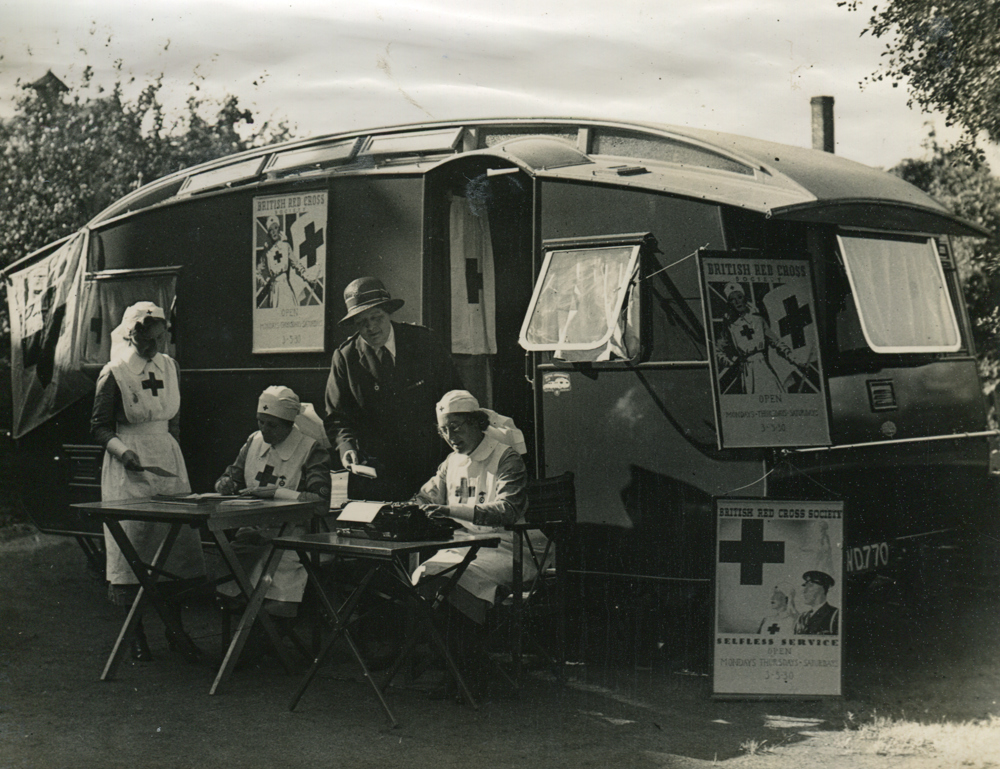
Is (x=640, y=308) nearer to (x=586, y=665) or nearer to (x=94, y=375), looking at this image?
(x=586, y=665)

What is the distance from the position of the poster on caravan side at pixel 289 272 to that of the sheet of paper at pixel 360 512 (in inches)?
76.8

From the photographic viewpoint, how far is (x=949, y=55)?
598 centimetres

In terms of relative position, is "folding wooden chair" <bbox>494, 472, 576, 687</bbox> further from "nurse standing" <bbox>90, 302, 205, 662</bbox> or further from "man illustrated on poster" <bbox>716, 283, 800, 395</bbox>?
"nurse standing" <bbox>90, 302, 205, 662</bbox>

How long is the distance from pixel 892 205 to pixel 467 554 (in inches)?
117

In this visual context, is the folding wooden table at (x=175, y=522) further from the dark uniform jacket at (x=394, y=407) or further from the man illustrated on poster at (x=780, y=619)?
the man illustrated on poster at (x=780, y=619)

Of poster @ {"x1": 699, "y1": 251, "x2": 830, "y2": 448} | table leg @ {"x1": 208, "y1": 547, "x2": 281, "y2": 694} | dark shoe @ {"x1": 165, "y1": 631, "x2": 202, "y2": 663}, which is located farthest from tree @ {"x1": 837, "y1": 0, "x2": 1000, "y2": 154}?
dark shoe @ {"x1": 165, "y1": 631, "x2": 202, "y2": 663}

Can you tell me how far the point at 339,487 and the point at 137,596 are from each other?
4.49ft

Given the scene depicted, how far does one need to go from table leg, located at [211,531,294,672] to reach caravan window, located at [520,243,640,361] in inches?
73.5

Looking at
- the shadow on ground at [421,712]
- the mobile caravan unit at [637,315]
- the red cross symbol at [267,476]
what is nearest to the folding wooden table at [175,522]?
the shadow on ground at [421,712]

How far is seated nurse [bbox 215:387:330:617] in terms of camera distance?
6105 millimetres

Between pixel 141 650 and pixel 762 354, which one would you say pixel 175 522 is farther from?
pixel 762 354

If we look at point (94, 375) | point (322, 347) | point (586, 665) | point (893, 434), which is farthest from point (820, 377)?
point (94, 375)

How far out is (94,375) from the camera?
8211 millimetres

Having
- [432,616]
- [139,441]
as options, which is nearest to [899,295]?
[432,616]
